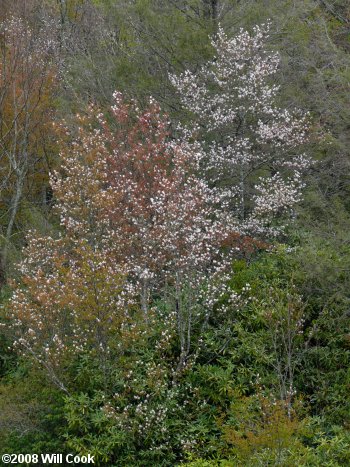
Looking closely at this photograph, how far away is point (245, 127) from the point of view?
13578 mm

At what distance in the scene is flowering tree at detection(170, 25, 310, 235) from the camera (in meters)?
13.1

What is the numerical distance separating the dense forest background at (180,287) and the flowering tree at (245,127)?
11 cm

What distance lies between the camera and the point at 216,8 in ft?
49.0

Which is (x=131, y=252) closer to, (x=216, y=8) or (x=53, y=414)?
(x=53, y=414)

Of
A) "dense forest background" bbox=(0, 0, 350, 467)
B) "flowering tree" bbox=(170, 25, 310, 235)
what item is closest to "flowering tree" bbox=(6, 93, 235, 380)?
"dense forest background" bbox=(0, 0, 350, 467)

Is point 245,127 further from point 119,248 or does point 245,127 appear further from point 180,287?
point 180,287

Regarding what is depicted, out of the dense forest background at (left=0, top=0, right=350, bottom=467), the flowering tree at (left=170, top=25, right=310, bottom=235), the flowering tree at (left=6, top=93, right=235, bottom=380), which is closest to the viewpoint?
the dense forest background at (left=0, top=0, right=350, bottom=467)

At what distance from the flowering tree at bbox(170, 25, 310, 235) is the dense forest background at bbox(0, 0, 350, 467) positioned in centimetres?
11

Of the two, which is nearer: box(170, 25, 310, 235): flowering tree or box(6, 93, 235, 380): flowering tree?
box(6, 93, 235, 380): flowering tree

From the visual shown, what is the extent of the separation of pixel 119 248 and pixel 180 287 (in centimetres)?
114

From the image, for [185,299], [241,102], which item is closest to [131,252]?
[185,299]

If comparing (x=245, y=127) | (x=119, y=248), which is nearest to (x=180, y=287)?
(x=119, y=248)

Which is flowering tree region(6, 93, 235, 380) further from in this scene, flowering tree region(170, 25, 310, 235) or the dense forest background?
flowering tree region(170, 25, 310, 235)

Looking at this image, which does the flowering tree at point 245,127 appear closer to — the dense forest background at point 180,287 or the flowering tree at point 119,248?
the dense forest background at point 180,287
